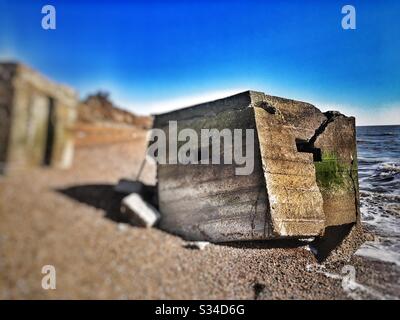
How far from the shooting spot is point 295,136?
181 inches

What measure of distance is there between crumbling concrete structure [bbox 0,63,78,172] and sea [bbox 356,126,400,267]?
181 inches

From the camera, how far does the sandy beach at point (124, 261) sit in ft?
11.2

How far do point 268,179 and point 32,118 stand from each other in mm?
3001

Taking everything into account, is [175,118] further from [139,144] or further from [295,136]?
[295,136]

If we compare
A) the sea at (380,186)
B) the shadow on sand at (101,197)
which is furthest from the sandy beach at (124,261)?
the sea at (380,186)

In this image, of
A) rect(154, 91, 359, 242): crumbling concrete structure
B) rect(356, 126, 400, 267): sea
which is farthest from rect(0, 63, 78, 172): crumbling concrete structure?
rect(356, 126, 400, 267): sea

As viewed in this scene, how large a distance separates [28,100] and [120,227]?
2.22 m

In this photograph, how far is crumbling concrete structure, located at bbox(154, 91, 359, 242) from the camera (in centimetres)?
410

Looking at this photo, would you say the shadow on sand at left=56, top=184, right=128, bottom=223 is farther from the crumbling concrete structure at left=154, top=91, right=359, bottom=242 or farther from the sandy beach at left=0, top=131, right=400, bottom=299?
the crumbling concrete structure at left=154, top=91, right=359, bottom=242

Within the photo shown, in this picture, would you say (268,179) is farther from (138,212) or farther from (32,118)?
(32,118)

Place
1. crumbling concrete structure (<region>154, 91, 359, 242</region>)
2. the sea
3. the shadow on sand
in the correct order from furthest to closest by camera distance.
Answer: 1. the shadow on sand
2. the sea
3. crumbling concrete structure (<region>154, 91, 359, 242</region>)

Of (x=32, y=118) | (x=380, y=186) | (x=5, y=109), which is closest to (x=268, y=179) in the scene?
(x=380, y=186)
